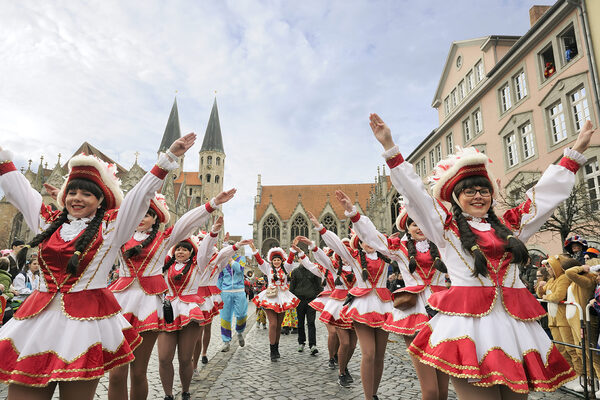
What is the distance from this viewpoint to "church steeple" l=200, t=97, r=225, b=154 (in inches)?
2916

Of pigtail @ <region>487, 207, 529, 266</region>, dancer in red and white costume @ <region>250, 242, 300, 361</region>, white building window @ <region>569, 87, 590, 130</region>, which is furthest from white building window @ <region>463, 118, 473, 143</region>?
pigtail @ <region>487, 207, 529, 266</region>

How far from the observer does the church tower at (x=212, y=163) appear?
71.6 metres

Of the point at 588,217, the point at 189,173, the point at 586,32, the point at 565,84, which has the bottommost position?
the point at 588,217

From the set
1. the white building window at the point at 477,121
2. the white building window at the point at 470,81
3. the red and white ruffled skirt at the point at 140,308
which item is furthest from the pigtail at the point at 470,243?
the white building window at the point at 470,81

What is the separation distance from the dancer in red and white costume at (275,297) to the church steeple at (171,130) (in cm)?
7059

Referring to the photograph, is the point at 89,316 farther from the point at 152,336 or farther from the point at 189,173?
the point at 189,173

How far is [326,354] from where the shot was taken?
8383 mm

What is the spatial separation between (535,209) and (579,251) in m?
6.75

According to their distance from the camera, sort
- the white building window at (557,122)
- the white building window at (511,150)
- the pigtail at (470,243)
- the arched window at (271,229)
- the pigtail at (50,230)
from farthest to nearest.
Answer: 1. the arched window at (271,229)
2. the white building window at (511,150)
3. the white building window at (557,122)
4. the pigtail at (50,230)
5. the pigtail at (470,243)

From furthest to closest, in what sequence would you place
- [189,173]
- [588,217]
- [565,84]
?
[189,173]
[565,84]
[588,217]

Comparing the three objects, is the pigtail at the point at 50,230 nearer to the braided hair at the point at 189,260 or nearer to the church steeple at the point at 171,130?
the braided hair at the point at 189,260

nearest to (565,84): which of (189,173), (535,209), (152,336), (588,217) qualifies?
(588,217)

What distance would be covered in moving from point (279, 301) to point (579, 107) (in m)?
15.6

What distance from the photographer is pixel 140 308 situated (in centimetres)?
404
